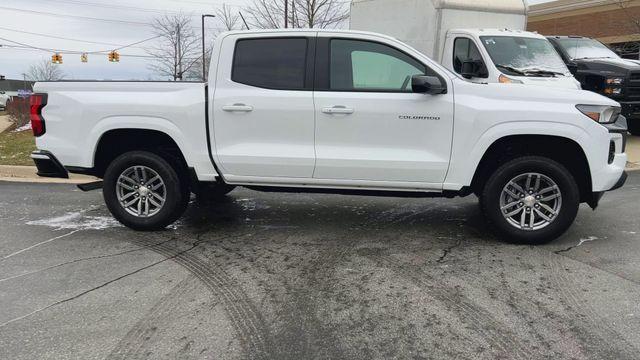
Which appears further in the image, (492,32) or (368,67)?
(492,32)

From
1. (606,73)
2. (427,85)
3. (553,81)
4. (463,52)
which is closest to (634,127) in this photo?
(606,73)

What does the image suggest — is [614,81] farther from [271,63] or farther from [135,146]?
[135,146]

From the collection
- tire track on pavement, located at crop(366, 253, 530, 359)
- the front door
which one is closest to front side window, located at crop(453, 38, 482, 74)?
the front door

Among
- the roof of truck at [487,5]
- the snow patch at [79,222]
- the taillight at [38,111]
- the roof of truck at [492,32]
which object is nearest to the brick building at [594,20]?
the roof of truck at [487,5]

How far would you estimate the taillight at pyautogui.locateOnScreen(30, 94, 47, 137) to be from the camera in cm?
533

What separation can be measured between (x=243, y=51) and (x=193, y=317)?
275cm

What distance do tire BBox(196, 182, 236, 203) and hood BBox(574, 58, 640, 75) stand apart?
8.50m

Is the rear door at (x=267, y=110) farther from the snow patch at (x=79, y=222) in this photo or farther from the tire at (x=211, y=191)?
the snow patch at (x=79, y=222)

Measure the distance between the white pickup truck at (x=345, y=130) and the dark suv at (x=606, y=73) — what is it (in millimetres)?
6360

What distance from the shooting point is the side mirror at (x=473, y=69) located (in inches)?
360

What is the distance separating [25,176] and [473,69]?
25.5 ft

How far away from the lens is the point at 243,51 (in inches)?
205

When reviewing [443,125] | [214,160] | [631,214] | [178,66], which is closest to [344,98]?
[443,125]

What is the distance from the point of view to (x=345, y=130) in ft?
16.3
